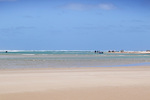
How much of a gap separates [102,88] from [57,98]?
7.26 ft

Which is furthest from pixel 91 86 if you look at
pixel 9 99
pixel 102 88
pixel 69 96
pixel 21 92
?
pixel 9 99

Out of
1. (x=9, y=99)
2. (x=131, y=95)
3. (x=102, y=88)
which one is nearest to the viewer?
(x=9, y=99)

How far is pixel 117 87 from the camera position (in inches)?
379

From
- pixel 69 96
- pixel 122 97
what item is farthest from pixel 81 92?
pixel 122 97

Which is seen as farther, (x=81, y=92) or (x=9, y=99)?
(x=81, y=92)

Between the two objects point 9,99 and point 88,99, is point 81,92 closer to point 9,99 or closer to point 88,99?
point 88,99

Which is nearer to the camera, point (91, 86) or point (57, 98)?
point (57, 98)

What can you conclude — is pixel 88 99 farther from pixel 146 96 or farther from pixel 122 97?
pixel 146 96

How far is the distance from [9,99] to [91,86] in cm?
349

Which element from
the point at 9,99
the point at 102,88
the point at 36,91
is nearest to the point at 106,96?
the point at 102,88

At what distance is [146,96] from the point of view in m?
8.25

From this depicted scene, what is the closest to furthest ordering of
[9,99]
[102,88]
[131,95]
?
1. [9,99]
2. [131,95]
3. [102,88]

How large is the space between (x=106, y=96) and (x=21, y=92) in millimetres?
3027

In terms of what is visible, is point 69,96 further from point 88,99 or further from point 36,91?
point 36,91
